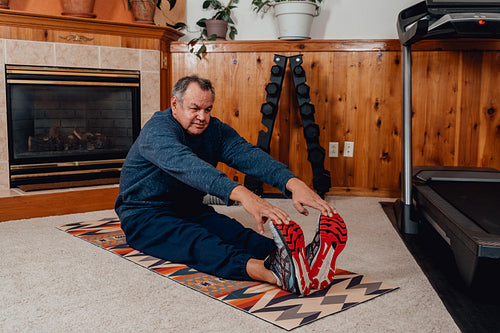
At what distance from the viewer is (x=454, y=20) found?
2.32 meters

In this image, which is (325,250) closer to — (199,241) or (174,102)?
(199,241)

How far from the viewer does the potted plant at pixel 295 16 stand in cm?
348

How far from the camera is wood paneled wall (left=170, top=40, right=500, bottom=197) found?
3.46 metres

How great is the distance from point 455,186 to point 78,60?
2.63m

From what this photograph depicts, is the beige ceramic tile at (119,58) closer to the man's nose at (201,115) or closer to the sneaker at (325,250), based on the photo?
the man's nose at (201,115)

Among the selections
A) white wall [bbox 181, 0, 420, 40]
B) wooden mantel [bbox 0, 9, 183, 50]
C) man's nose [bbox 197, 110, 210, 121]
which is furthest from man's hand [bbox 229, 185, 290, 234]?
white wall [bbox 181, 0, 420, 40]

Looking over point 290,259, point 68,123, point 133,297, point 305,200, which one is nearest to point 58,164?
point 68,123

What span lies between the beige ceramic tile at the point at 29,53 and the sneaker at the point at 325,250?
8.24 ft

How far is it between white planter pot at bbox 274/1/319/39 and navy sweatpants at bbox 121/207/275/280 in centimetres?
190

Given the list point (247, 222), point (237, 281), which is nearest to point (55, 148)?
point (247, 222)

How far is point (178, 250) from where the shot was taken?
1.91m

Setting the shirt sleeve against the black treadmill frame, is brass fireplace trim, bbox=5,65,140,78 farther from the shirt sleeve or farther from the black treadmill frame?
the black treadmill frame

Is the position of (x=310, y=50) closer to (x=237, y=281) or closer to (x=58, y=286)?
(x=237, y=281)

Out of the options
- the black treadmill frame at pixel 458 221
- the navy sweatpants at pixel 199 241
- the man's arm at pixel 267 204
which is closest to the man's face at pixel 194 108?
the navy sweatpants at pixel 199 241
